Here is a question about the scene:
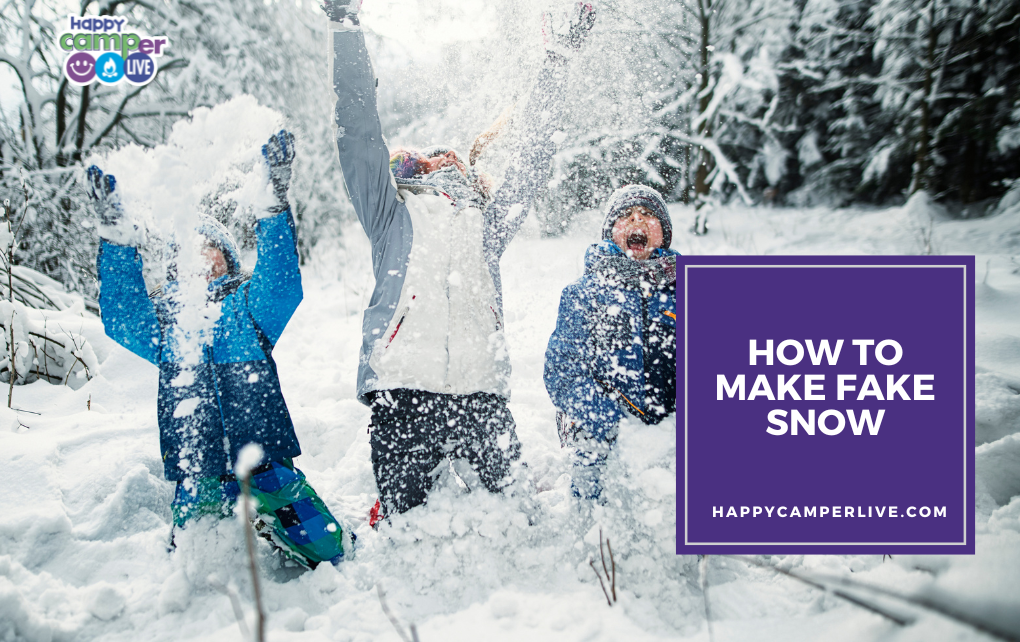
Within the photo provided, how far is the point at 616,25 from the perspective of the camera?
197 inches

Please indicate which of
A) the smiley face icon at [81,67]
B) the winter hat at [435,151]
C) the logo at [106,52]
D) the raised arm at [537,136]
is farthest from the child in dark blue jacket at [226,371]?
the smiley face icon at [81,67]

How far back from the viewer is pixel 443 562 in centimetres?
164

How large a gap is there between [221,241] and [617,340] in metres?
1.68

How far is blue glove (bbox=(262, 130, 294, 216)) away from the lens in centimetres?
164

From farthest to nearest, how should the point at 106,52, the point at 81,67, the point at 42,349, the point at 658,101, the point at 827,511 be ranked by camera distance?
1. the point at 658,101
2. the point at 81,67
3. the point at 106,52
4. the point at 42,349
5. the point at 827,511

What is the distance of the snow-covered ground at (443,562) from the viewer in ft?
4.20

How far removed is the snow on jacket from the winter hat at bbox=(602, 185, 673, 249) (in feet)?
1.24

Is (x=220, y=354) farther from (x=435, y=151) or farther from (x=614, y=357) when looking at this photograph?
(x=614, y=357)

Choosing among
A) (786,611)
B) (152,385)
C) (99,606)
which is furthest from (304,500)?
(152,385)

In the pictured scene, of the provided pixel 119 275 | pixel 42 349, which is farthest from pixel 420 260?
pixel 42 349

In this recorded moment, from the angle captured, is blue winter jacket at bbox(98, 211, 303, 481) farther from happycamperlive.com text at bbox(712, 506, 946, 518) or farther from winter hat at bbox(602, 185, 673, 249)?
happycamperlive.com text at bbox(712, 506, 946, 518)

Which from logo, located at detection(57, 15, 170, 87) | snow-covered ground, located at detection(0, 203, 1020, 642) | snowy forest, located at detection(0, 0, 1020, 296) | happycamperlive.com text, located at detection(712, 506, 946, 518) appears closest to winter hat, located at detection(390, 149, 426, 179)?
snow-covered ground, located at detection(0, 203, 1020, 642)

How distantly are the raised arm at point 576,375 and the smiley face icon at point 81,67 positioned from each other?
5656 mm

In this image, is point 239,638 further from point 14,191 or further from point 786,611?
point 14,191
